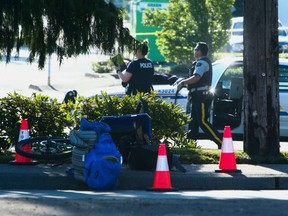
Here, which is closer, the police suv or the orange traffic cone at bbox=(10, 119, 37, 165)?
the orange traffic cone at bbox=(10, 119, 37, 165)

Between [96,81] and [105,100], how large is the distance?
64.2ft

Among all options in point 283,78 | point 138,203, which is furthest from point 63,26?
point 283,78

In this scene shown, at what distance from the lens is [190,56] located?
3047 centimetres

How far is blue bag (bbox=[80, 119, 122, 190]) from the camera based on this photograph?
9.65 m

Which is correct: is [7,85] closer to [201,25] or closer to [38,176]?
[201,25]

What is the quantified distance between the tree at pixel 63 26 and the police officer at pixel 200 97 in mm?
2102

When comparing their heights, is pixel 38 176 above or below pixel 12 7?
below

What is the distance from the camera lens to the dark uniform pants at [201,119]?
45.5 ft

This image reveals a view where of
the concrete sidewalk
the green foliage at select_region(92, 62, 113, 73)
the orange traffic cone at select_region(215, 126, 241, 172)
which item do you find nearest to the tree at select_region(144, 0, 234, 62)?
the green foliage at select_region(92, 62, 113, 73)

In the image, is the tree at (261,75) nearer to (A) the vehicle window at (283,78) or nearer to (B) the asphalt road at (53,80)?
(A) the vehicle window at (283,78)

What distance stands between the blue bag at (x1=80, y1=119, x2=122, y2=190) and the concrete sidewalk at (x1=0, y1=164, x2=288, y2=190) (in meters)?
0.31

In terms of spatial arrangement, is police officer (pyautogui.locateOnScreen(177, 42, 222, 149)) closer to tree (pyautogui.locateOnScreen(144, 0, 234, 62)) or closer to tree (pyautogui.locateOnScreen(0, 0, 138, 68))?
tree (pyautogui.locateOnScreen(0, 0, 138, 68))

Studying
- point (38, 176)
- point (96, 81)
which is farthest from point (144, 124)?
point (96, 81)

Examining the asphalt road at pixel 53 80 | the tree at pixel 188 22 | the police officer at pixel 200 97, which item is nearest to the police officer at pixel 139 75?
the police officer at pixel 200 97
